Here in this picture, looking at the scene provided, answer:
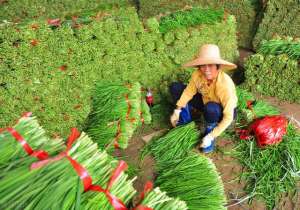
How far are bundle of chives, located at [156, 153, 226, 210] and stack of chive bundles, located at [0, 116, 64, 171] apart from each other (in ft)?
4.05

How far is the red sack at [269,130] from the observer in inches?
146

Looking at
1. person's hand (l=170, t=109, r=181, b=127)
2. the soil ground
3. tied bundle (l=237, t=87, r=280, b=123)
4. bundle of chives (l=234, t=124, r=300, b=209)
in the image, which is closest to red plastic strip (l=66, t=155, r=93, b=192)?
the soil ground

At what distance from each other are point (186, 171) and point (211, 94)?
1006mm

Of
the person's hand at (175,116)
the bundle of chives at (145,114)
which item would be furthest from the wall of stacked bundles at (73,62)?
the person's hand at (175,116)

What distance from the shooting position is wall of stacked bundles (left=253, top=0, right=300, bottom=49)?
667 centimetres

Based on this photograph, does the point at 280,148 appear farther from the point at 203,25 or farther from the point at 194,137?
the point at 203,25

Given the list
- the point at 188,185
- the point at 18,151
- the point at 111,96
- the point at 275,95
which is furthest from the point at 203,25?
the point at 18,151

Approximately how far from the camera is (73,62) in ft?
13.0

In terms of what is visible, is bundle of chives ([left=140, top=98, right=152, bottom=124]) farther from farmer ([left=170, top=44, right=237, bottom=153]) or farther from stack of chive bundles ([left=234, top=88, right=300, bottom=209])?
stack of chive bundles ([left=234, top=88, right=300, bottom=209])

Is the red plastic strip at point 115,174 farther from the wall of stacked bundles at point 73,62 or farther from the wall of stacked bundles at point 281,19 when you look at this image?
the wall of stacked bundles at point 281,19

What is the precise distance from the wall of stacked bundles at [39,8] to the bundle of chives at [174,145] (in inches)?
187

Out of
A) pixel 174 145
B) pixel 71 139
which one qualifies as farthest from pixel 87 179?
pixel 174 145

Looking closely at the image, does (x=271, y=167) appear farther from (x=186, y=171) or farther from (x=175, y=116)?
(x=175, y=116)

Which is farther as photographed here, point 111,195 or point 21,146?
point 21,146
